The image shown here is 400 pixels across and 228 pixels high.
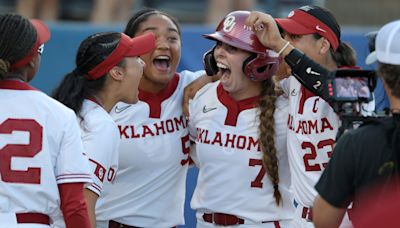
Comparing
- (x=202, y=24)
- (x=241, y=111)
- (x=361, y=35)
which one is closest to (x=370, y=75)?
(x=241, y=111)

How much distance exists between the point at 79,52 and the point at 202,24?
→ 4.54 metres

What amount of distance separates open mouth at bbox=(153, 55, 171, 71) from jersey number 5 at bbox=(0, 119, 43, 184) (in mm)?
1538

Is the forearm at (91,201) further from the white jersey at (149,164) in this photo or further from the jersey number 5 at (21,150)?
the white jersey at (149,164)

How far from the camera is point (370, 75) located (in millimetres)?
3883

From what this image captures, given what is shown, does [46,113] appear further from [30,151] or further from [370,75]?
[370,75]

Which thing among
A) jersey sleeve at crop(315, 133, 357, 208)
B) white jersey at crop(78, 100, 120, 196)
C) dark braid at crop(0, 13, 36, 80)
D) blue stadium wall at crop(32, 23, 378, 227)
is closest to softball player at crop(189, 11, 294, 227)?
white jersey at crop(78, 100, 120, 196)

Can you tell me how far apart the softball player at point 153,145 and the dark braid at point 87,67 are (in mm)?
547

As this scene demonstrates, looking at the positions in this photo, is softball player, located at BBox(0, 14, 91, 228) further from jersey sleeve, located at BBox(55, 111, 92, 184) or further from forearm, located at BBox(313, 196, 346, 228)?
forearm, located at BBox(313, 196, 346, 228)

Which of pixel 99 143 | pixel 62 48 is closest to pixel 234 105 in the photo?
pixel 99 143

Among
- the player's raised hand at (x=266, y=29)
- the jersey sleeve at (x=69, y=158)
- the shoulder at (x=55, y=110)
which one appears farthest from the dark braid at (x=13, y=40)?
the player's raised hand at (x=266, y=29)

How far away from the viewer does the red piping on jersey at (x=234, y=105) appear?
493 centimetres

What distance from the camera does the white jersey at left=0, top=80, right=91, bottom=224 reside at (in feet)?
12.3

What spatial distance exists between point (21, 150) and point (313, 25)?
5.61 ft

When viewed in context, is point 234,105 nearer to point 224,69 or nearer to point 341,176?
point 224,69
